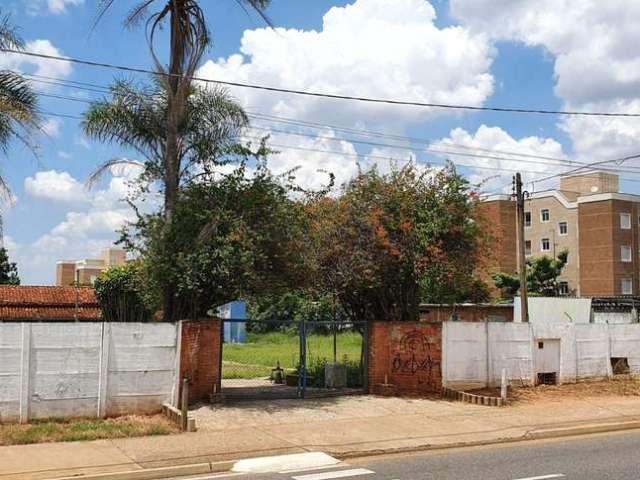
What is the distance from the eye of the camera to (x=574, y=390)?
63.4ft

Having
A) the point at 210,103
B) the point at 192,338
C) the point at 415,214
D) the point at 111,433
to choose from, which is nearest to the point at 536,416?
the point at 415,214

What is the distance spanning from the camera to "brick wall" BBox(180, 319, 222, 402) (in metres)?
15.2

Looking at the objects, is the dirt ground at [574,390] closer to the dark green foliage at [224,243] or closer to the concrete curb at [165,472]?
the dark green foliage at [224,243]

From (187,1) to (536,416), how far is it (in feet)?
38.9

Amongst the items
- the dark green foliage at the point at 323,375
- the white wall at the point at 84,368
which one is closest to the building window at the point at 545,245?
the dark green foliage at the point at 323,375

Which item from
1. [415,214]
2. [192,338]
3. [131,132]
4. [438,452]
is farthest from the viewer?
[415,214]

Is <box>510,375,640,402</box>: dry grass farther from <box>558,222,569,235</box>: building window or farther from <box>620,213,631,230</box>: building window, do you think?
<box>558,222,569,235</box>: building window

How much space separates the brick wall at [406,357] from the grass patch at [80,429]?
229 inches

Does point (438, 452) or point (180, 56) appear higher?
point (180, 56)

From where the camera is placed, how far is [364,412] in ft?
51.5

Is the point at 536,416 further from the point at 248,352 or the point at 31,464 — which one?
the point at 248,352

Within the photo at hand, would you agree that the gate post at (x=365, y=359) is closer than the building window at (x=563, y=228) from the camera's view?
Yes

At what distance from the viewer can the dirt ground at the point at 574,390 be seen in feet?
59.7

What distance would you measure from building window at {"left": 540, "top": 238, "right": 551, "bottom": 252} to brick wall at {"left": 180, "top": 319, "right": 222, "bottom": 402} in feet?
194
